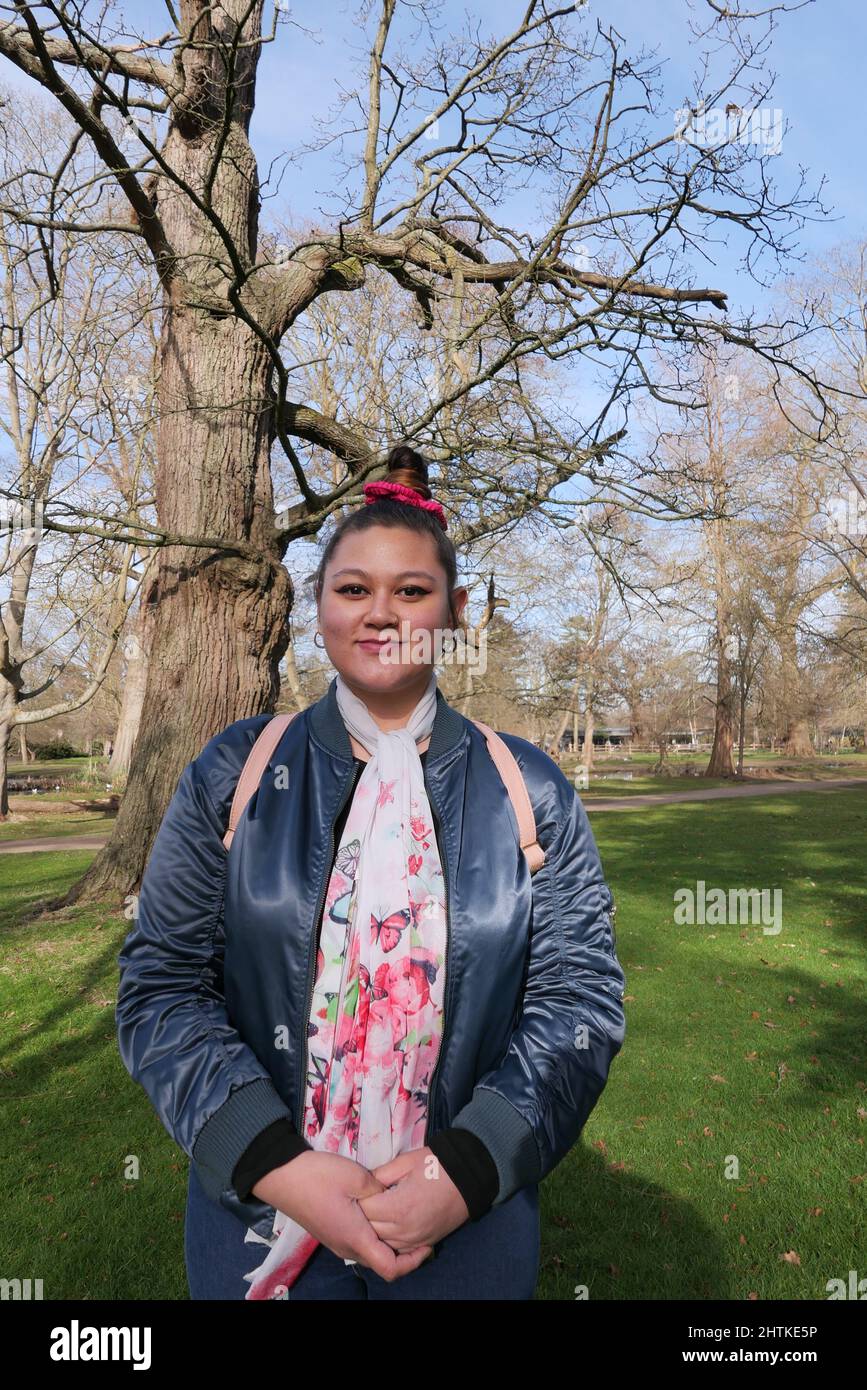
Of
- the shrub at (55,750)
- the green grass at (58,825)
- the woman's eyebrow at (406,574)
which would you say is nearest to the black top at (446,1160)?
the woman's eyebrow at (406,574)

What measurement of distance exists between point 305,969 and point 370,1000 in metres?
0.14

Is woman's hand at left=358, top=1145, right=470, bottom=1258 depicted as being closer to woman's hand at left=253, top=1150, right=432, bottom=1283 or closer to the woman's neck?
woman's hand at left=253, top=1150, right=432, bottom=1283

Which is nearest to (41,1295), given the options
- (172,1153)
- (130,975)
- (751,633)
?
(172,1153)

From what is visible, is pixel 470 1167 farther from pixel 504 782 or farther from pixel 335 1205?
pixel 504 782

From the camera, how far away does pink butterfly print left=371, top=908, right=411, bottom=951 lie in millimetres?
1637

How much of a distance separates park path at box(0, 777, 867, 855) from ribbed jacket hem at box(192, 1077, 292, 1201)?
54.2 feet

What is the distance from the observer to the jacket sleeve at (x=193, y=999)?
1.50 meters

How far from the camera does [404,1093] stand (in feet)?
5.30

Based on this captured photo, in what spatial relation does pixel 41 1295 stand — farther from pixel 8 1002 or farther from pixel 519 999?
pixel 8 1002

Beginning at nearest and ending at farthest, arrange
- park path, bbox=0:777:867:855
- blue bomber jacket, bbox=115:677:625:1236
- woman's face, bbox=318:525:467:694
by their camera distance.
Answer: blue bomber jacket, bbox=115:677:625:1236 → woman's face, bbox=318:525:467:694 → park path, bbox=0:777:867:855

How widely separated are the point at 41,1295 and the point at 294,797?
292 cm

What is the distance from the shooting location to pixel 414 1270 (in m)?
1.61

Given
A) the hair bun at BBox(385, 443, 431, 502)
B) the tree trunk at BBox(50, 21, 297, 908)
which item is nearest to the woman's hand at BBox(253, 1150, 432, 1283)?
the hair bun at BBox(385, 443, 431, 502)

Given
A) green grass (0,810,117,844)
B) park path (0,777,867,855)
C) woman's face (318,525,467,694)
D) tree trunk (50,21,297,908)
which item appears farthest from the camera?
green grass (0,810,117,844)
